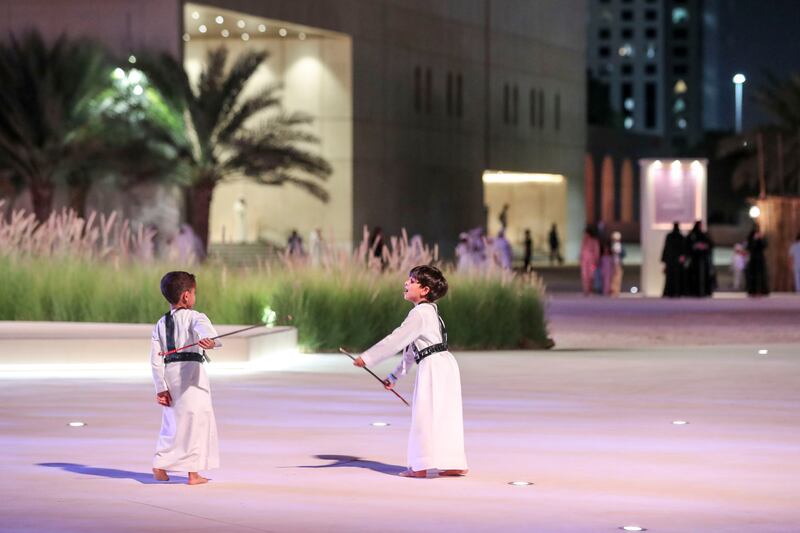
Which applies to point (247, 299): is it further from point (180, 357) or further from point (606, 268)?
point (606, 268)

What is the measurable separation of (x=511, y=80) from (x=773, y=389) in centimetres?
5427

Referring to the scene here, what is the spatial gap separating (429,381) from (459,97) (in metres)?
54.1

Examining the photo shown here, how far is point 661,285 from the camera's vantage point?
1348 inches

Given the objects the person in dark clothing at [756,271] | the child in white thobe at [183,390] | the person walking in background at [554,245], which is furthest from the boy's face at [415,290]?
the person walking in background at [554,245]

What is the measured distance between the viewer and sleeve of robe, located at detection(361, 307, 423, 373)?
31.6 feet

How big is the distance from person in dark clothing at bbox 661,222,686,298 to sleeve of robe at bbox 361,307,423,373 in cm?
2336

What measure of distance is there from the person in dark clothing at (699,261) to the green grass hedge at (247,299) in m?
12.3

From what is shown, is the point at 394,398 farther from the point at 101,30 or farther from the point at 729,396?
the point at 101,30

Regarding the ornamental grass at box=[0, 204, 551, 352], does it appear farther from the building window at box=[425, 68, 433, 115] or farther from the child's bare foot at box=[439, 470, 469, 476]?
the building window at box=[425, 68, 433, 115]

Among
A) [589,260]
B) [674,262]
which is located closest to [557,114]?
[589,260]

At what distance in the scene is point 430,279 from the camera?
9844 millimetres

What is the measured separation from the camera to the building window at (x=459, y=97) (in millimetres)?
63188

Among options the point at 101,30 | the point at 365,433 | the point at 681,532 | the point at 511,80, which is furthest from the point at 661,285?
the point at 511,80

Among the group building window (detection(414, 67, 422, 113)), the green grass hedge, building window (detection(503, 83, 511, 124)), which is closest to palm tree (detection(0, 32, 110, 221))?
building window (detection(414, 67, 422, 113))
